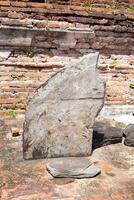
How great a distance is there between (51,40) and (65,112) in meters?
1.95

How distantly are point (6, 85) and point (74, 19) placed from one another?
173 cm

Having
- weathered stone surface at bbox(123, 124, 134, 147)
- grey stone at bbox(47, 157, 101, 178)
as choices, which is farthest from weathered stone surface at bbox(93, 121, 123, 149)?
grey stone at bbox(47, 157, 101, 178)

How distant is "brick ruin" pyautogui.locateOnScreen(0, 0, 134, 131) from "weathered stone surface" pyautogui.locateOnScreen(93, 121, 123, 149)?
3.94 feet

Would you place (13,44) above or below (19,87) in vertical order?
above

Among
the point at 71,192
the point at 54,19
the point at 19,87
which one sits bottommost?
the point at 71,192

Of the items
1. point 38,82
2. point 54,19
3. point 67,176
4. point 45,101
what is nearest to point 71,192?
point 67,176

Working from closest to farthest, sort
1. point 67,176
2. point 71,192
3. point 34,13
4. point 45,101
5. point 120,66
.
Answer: point 71,192 → point 67,176 → point 45,101 → point 34,13 → point 120,66

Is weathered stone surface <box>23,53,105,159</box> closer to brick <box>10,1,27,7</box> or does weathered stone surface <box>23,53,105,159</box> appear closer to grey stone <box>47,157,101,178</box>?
grey stone <box>47,157,101,178</box>

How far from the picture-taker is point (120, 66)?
6512mm

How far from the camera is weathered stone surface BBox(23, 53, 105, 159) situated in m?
4.51

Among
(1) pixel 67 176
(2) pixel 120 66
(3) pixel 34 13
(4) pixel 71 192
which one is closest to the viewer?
(4) pixel 71 192

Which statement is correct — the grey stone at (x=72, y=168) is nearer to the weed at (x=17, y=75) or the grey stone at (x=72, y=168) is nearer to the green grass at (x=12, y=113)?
the green grass at (x=12, y=113)

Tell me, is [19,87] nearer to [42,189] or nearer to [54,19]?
[54,19]

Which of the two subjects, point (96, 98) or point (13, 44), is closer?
point (96, 98)
